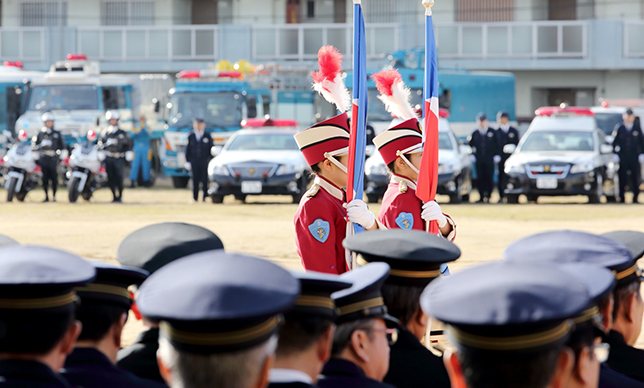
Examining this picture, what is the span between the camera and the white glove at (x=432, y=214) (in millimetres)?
5658

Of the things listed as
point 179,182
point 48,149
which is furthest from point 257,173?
point 179,182

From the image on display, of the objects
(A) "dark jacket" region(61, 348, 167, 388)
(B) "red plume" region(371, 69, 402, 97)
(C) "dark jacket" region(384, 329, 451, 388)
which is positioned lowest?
(C) "dark jacket" region(384, 329, 451, 388)

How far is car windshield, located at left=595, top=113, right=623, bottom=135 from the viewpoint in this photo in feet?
80.8

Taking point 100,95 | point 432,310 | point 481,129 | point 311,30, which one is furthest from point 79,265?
point 311,30

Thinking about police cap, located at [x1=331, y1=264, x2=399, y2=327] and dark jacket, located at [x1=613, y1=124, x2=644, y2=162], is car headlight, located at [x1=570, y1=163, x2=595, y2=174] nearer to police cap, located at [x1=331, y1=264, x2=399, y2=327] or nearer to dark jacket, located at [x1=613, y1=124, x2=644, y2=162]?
dark jacket, located at [x1=613, y1=124, x2=644, y2=162]

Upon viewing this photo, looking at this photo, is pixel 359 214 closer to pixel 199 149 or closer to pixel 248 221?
pixel 248 221

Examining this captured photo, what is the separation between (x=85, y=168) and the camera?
20.1 meters

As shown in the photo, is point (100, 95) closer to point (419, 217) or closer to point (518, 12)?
point (518, 12)

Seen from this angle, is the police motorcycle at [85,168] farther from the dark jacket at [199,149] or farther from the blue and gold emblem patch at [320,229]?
the blue and gold emblem patch at [320,229]

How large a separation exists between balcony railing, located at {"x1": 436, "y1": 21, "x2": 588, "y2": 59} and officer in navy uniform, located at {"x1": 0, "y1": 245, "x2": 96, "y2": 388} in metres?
29.7

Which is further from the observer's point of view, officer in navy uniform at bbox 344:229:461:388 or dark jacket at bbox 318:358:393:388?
officer in navy uniform at bbox 344:229:461:388

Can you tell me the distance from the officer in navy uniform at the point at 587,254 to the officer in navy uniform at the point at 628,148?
17.5m

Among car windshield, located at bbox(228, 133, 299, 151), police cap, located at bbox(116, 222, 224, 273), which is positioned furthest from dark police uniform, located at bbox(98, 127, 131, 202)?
police cap, located at bbox(116, 222, 224, 273)

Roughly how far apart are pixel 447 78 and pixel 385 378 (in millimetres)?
21929
